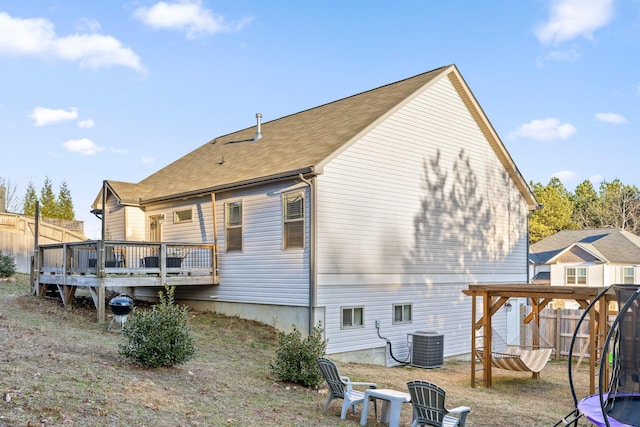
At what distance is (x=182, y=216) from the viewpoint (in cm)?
1761

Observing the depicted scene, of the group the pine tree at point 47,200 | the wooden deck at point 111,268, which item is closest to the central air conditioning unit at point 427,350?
the wooden deck at point 111,268

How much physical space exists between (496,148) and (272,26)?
8998mm

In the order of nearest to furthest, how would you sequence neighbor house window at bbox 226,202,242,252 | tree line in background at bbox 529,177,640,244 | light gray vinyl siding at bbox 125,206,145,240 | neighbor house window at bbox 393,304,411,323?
neighbor house window at bbox 393,304,411,323 → neighbor house window at bbox 226,202,242,252 → light gray vinyl siding at bbox 125,206,145,240 → tree line in background at bbox 529,177,640,244

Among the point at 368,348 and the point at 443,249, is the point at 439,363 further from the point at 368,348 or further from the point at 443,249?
the point at 443,249

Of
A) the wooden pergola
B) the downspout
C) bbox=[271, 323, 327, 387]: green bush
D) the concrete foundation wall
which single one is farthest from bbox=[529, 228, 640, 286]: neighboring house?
bbox=[271, 323, 327, 387]: green bush

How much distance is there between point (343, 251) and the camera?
46.3ft

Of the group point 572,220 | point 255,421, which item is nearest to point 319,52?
point 255,421

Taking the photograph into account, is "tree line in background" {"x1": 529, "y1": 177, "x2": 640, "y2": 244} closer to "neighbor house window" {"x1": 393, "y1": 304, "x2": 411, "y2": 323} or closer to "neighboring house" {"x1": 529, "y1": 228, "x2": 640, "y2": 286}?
"neighboring house" {"x1": 529, "y1": 228, "x2": 640, "y2": 286}

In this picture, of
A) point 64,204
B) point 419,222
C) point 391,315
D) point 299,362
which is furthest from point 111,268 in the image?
point 64,204

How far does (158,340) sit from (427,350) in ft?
26.6

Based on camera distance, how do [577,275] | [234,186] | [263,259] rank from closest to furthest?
[263,259]
[234,186]
[577,275]

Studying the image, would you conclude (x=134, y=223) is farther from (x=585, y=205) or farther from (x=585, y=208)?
(x=585, y=205)

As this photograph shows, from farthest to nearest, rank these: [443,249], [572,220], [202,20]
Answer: [572,220] → [202,20] → [443,249]

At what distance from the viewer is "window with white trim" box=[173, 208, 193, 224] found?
17297 millimetres
